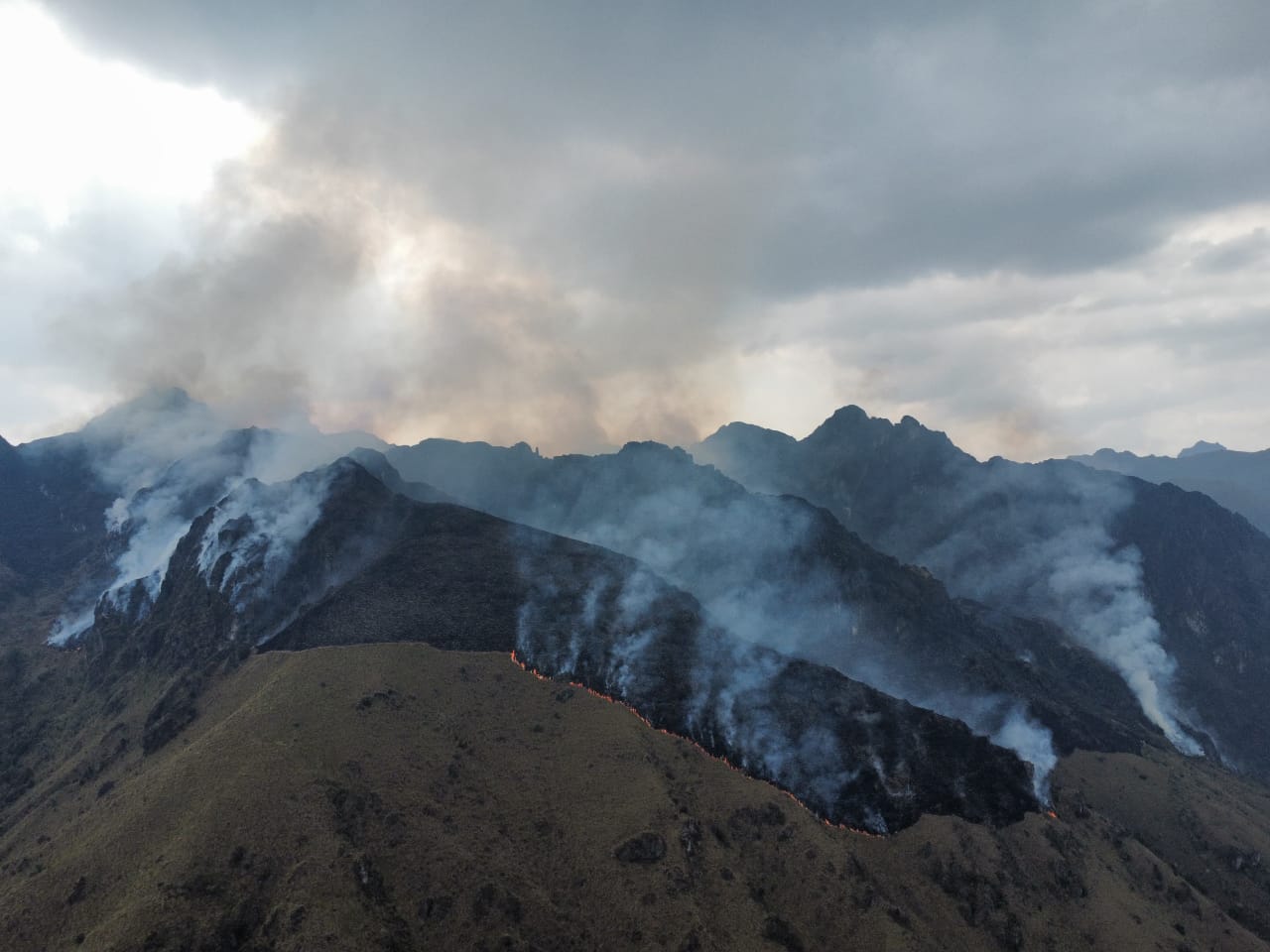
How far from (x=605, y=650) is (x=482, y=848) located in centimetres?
5949

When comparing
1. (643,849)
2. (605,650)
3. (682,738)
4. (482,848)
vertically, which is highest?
(605,650)

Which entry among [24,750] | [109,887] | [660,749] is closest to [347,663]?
[109,887]

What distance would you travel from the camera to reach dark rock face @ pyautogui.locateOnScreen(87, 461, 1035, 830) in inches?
5866

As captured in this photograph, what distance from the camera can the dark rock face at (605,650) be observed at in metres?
149

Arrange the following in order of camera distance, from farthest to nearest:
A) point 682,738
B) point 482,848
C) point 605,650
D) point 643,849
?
point 605,650, point 682,738, point 643,849, point 482,848

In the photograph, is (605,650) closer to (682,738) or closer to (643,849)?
(682,738)

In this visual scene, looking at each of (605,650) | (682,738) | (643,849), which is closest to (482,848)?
(643,849)

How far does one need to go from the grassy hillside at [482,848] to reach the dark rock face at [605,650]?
7.30 metres

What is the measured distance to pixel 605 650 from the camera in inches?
6708

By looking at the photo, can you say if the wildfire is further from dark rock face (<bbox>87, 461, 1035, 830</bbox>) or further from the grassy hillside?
the grassy hillside

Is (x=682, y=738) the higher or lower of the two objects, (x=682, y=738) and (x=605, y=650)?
the lower

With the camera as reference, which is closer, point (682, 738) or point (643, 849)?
point (643, 849)

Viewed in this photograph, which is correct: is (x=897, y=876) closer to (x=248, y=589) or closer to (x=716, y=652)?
(x=716, y=652)

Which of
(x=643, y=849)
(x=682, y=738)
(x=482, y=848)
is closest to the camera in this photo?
(x=482, y=848)
